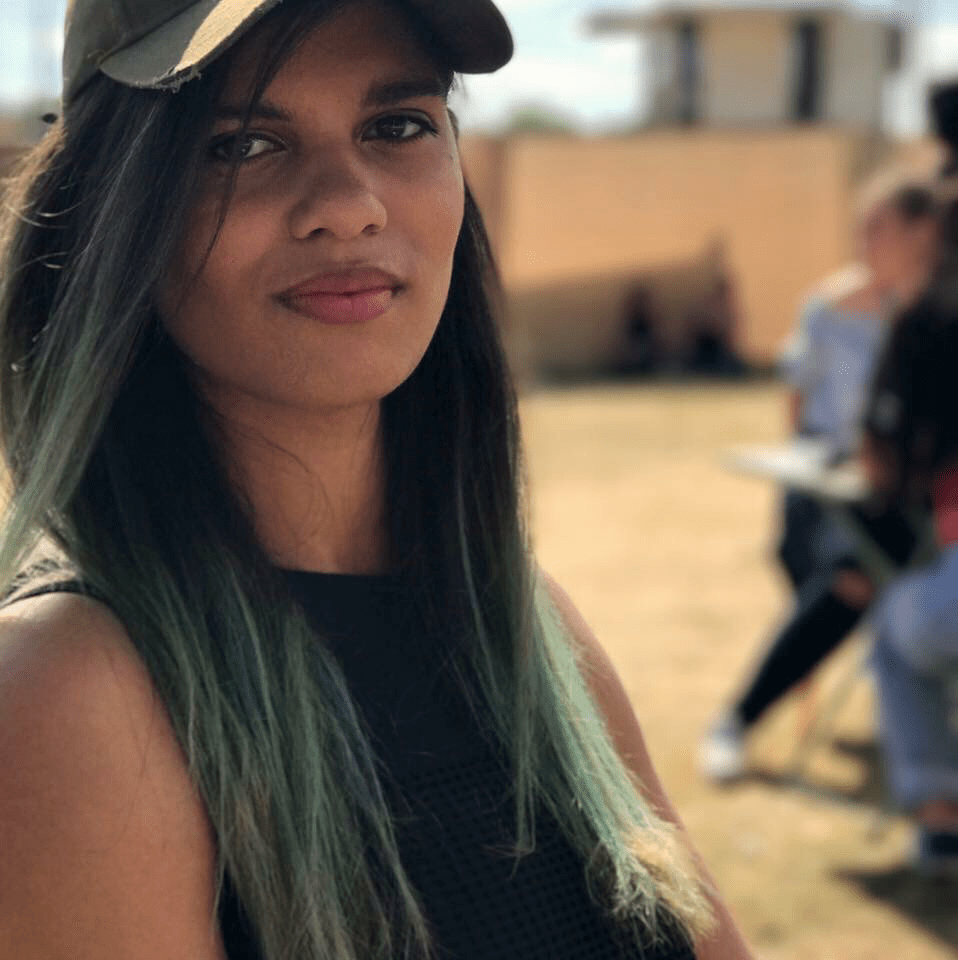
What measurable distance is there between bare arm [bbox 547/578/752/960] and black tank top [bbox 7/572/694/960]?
0.13 metres

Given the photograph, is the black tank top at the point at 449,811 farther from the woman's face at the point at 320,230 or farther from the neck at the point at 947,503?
the neck at the point at 947,503

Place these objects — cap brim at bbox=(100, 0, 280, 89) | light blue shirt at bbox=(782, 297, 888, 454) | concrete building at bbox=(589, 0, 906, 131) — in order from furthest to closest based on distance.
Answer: concrete building at bbox=(589, 0, 906, 131)
light blue shirt at bbox=(782, 297, 888, 454)
cap brim at bbox=(100, 0, 280, 89)

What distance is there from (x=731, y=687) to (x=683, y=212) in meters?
14.4

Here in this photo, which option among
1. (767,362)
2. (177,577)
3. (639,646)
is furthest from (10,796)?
(767,362)

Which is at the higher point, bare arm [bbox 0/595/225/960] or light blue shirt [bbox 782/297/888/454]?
bare arm [bbox 0/595/225/960]

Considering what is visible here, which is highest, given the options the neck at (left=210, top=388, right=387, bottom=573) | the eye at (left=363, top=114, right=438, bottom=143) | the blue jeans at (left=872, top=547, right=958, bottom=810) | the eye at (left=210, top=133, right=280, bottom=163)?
the eye at (left=363, top=114, right=438, bottom=143)

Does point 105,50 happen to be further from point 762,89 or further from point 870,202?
point 762,89

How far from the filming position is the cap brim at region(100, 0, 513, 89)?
1258 millimetres

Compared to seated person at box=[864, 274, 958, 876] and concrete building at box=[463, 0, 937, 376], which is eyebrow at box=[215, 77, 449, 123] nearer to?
seated person at box=[864, 274, 958, 876]

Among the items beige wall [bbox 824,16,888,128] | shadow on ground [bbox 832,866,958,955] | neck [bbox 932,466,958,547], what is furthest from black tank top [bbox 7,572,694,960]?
beige wall [bbox 824,16,888,128]

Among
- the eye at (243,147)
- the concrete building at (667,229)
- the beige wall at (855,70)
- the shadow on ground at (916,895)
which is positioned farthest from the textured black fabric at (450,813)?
the beige wall at (855,70)

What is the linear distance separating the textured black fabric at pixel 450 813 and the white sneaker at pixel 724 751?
11.5 feet

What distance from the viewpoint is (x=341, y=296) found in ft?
4.46

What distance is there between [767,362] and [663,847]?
1808cm
